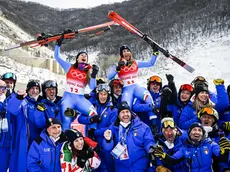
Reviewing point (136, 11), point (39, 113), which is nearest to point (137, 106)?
point (39, 113)

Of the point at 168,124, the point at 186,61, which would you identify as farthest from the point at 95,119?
the point at 186,61

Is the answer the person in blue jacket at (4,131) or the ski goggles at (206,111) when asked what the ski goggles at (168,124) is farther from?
the person in blue jacket at (4,131)

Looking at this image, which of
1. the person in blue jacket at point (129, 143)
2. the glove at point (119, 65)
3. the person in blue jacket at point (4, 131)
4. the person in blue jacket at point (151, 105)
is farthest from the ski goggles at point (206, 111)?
the person in blue jacket at point (4, 131)

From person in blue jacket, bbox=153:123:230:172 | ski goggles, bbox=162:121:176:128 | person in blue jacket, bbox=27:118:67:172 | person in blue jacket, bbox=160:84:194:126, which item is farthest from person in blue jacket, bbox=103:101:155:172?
person in blue jacket, bbox=160:84:194:126

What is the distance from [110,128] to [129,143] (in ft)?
1.29

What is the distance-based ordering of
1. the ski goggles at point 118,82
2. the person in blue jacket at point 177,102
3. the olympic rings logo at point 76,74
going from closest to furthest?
the person in blue jacket at point 177,102, the olympic rings logo at point 76,74, the ski goggles at point 118,82

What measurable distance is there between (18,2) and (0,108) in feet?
234

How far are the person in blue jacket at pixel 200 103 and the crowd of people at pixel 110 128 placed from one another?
2 centimetres

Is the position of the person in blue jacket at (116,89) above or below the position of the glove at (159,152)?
above

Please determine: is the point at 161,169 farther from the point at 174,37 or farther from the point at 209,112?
the point at 174,37

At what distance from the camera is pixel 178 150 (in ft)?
13.0

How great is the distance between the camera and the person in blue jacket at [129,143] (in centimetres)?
423

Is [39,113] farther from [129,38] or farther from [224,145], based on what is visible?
[129,38]

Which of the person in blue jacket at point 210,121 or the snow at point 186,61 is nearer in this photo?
the person in blue jacket at point 210,121
